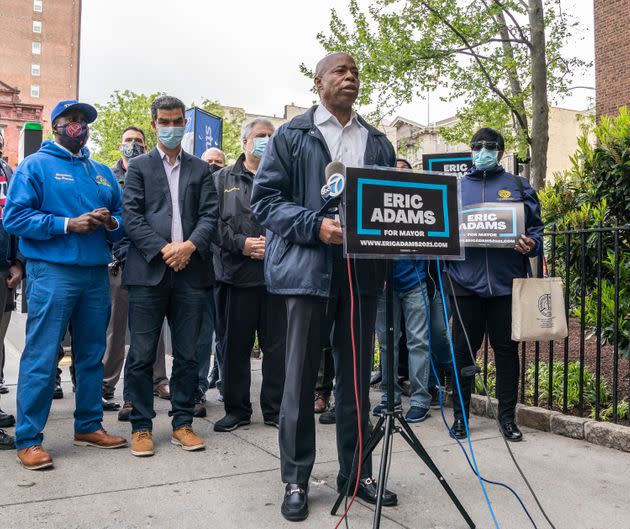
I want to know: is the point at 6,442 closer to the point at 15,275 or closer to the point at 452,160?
the point at 15,275

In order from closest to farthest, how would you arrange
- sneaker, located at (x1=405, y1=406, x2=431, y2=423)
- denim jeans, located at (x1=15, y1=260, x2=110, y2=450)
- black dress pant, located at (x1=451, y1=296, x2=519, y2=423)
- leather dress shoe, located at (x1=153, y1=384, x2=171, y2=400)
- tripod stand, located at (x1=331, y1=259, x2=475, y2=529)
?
tripod stand, located at (x1=331, y1=259, x2=475, y2=529) → denim jeans, located at (x1=15, y1=260, x2=110, y2=450) → black dress pant, located at (x1=451, y1=296, x2=519, y2=423) → sneaker, located at (x1=405, y1=406, x2=431, y2=423) → leather dress shoe, located at (x1=153, y1=384, x2=171, y2=400)

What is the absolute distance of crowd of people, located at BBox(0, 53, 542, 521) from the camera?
342 centimetres

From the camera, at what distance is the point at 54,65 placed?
295ft

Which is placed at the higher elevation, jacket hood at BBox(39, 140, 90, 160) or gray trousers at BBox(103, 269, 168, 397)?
jacket hood at BBox(39, 140, 90, 160)

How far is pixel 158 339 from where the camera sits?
15.0 ft

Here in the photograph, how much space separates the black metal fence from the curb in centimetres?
15

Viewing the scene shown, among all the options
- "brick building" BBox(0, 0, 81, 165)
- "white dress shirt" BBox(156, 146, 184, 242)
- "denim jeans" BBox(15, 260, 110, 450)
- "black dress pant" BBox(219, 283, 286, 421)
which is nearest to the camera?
"denim jeans" BBox(15, 260, 110, 450)

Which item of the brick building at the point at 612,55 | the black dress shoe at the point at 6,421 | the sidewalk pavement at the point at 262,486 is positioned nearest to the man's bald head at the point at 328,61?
the sidewalk pavement at the point at 262,486

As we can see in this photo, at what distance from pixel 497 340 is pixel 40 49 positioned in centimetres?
9802

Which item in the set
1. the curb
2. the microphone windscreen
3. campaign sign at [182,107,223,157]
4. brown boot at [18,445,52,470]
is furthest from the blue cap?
campaign sign at [182,107,223,157]

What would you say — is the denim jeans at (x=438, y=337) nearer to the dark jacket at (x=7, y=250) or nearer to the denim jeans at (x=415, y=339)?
the denim jeans at (x=415, y=339)

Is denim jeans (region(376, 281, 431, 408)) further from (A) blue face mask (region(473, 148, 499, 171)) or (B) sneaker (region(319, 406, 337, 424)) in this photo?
(A) blue face mask (region(473, 148, 499, 171))

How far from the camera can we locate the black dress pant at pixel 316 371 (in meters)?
3.38

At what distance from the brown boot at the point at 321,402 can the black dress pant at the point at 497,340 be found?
4.04 feet
